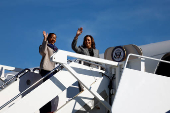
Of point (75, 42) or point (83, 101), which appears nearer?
point (83, 101)

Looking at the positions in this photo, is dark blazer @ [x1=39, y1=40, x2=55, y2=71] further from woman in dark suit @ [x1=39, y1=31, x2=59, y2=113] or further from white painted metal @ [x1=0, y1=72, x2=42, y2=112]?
white painted metal @ [x1=0, y1=72, x2=42, y2=112]

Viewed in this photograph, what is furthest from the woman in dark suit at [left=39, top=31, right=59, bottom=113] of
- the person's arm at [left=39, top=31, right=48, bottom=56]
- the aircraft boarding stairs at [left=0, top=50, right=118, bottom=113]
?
the aircraft boarding stairs at [left=0, top=50, right=118, bottom=113]

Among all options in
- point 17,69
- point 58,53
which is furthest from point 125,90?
point 17,69

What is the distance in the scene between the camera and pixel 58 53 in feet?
18.5

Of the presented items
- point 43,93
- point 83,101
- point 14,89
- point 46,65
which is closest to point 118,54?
point 83,101

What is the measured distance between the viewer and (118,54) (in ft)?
23.6

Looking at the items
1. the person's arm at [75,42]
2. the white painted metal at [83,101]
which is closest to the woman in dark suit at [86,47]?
the person's arm at [75,42]

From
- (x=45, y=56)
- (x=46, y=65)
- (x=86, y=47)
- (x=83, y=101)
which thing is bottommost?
(x=83, y=101)

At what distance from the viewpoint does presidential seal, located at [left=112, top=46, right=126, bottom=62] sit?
705cm

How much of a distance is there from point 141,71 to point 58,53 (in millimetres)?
1960

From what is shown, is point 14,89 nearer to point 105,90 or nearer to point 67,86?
point 67,86

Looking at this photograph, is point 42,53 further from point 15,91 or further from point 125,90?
point 125,90

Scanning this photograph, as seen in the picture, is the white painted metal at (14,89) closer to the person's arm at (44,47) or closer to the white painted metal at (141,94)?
the person's arm at (44,47)

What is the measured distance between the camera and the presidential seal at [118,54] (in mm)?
7051
